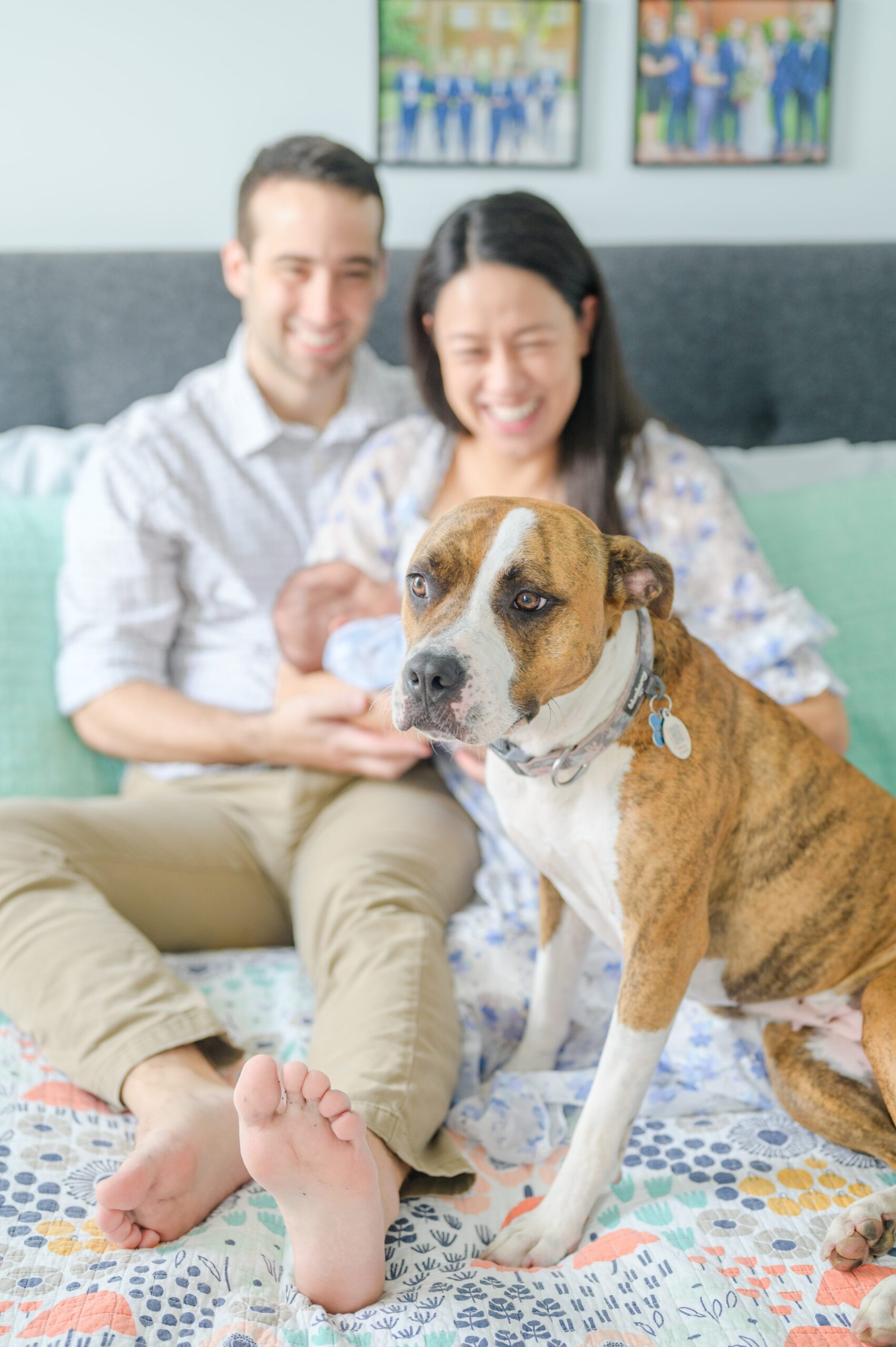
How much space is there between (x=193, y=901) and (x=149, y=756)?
340 mm

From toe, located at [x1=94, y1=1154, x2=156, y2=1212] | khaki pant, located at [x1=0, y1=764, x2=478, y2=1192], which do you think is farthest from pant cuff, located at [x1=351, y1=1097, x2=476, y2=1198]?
toe, located at [x1=94, y1=1154, x2=156, y2=1212]

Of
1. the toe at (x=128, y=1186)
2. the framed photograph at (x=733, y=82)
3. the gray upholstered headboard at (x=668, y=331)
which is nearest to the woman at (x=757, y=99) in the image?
the framed photograph at (x=733, y=82)

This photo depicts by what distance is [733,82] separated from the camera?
8.27 feet

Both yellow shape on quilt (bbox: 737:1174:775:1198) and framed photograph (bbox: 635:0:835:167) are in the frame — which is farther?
framed photograph (bbox: 635:0:835:167)

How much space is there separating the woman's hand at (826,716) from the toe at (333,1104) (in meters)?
0.92

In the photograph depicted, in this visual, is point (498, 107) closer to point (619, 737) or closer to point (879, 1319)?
point (619, 737)

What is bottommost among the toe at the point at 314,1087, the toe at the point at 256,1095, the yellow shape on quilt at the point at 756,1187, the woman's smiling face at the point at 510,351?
the yellow shape on quilt at the point at 756,1187

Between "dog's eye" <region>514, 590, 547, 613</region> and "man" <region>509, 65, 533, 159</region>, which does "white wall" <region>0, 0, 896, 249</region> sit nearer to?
"man" <region>509, 65, 533, 159</region>

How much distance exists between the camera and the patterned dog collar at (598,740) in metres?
1.13

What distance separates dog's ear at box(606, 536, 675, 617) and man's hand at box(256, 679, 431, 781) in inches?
23.8

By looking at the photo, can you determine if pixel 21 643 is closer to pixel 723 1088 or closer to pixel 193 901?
pixel 193 901

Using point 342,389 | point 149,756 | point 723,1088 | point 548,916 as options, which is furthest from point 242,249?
point 723,1088

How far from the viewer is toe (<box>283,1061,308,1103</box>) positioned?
0.99 meters

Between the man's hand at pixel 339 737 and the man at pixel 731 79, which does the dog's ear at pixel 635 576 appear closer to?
the man's hand at pixel 339 737
